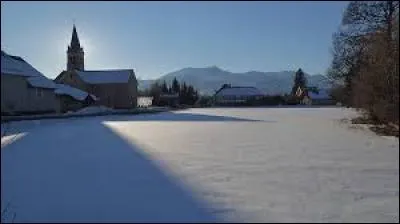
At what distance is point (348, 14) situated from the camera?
2550 cm

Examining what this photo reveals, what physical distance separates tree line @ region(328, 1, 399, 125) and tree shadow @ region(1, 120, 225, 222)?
728 centimetres

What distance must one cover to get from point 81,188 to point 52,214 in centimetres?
116

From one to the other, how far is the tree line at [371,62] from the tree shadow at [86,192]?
7280mm

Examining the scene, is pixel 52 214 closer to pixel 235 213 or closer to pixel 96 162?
pixel 235 213

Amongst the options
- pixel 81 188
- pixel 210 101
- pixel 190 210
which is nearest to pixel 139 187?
pixel 81 188

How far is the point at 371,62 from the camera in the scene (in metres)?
16.8

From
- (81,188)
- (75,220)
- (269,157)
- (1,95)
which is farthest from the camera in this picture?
(269,157)

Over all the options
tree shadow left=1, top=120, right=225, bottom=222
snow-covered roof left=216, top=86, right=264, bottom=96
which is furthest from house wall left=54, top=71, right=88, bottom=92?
snow-covered roof left=216, top=86, right=264, bottom=96

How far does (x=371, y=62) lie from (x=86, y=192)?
1324 centimetres

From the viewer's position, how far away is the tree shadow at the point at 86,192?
498 centimetres

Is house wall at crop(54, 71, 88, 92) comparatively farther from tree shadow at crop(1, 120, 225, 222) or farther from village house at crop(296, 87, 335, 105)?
village house at crop(296, 87, 335, 105)

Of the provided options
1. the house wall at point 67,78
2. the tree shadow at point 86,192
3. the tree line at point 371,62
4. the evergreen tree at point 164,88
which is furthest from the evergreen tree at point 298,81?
the tree shadow at point 86,192

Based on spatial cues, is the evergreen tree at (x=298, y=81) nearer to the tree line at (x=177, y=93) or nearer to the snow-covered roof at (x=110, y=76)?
the tree line at (x=177, y=93)

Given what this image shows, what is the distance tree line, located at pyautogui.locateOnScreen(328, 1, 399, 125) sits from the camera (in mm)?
14328
